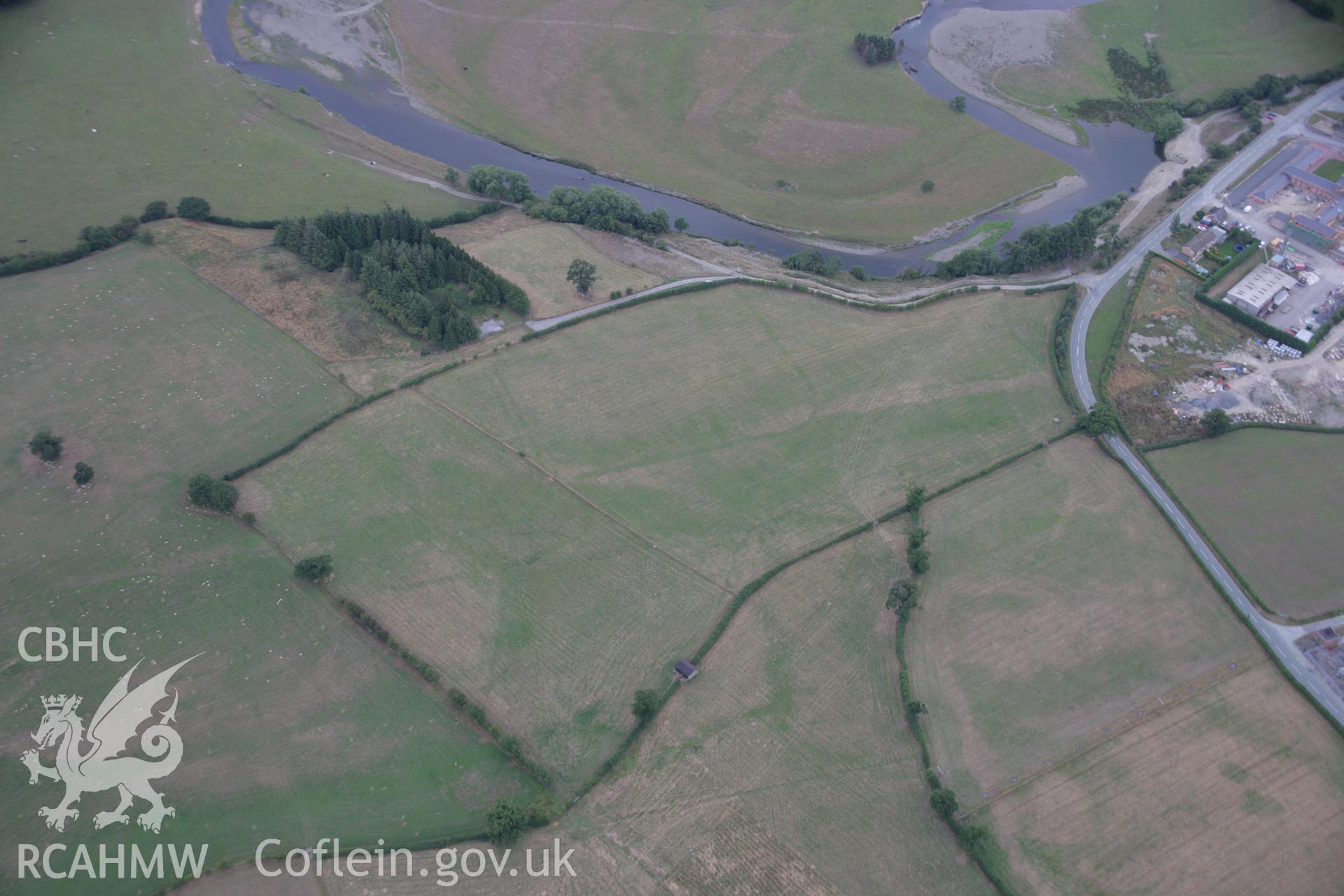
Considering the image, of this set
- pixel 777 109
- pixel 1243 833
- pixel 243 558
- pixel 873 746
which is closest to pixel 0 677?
pixel 243 558

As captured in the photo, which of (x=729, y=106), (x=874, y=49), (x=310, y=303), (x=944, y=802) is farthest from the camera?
(x=874, y=49)

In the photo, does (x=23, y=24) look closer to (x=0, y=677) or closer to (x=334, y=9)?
(x=334, y=9)

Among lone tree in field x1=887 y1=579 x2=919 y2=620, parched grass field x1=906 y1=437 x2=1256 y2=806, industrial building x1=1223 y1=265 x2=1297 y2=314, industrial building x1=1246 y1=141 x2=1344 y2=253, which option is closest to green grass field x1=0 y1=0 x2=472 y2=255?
lone tree in field x1=887 y1=579 x2=919 y2=620

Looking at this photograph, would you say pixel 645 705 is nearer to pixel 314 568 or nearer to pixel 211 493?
pixel 314 568

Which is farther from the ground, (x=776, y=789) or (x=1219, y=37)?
(x=1219, y=37)

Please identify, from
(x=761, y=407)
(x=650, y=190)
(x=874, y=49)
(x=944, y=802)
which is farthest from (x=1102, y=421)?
(x=874, y=49)

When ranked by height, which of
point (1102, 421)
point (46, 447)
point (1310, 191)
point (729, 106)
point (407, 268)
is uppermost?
point (729, 106)
